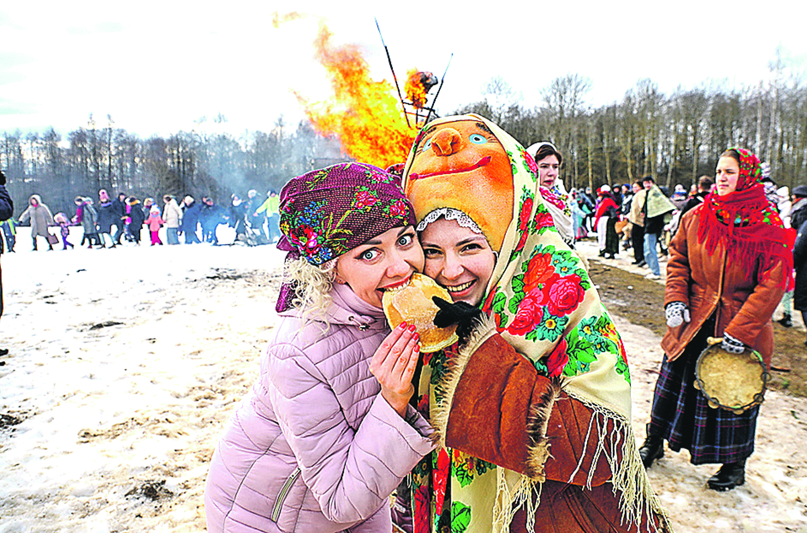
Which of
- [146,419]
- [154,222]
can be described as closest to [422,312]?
[146,419]

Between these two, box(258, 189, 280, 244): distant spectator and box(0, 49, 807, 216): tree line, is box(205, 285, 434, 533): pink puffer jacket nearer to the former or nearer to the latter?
box(258, 189, 280, 244): distant spectator

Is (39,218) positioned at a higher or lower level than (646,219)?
lower

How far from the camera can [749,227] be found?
10.2ft

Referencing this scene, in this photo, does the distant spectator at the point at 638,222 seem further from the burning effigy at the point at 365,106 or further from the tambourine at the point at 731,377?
the tambourine at the point at 731,377

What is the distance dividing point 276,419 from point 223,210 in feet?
63.9

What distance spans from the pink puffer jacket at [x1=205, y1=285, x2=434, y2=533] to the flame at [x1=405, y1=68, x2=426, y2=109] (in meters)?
4.93

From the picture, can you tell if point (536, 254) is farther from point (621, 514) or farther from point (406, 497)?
point (406, 497)

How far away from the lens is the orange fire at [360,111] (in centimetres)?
507

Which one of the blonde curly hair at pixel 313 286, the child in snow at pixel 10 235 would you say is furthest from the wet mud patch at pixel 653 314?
the child in snow at pixel 10 235

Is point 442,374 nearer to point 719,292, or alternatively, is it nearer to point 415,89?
point 719,292

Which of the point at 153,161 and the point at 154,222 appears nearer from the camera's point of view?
the point at 154,222

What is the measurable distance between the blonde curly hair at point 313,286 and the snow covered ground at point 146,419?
87.7 inches

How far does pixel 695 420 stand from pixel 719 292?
887 mm

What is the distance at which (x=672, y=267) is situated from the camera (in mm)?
3518
